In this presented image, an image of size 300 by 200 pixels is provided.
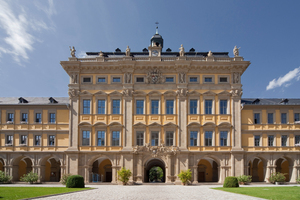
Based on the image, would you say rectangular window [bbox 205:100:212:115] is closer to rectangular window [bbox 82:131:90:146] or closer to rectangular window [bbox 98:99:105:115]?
rectangular window [bbox 98:99:105:115]

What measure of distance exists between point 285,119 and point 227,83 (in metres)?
10.6

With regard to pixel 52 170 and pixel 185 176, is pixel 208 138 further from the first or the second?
pixel 52 170

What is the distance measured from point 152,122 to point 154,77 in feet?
22.6

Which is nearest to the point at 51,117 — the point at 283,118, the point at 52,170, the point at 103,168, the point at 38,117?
the point at 38,117

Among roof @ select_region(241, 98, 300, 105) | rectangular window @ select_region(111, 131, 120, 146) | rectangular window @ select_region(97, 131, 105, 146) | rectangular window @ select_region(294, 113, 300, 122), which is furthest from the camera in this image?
roof @ select_region(241, 98, 300, 105)

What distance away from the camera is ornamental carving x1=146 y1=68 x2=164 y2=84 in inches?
1768

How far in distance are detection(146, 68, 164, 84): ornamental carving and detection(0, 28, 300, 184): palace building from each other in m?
0.15

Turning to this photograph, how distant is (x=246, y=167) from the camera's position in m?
43.4

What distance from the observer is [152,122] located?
145 feet

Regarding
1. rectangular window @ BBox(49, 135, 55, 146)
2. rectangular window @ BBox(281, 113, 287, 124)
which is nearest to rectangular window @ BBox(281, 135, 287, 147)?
rectangular window @ BBox(281, 113, 287, 124)

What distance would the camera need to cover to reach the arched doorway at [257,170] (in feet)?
156

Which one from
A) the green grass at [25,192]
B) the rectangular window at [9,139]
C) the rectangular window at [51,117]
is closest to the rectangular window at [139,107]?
the rectangular window at [51,117]

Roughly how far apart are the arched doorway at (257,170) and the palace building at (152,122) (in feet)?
8.68

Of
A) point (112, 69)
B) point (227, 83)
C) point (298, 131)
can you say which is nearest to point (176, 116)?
point (227, 83)
